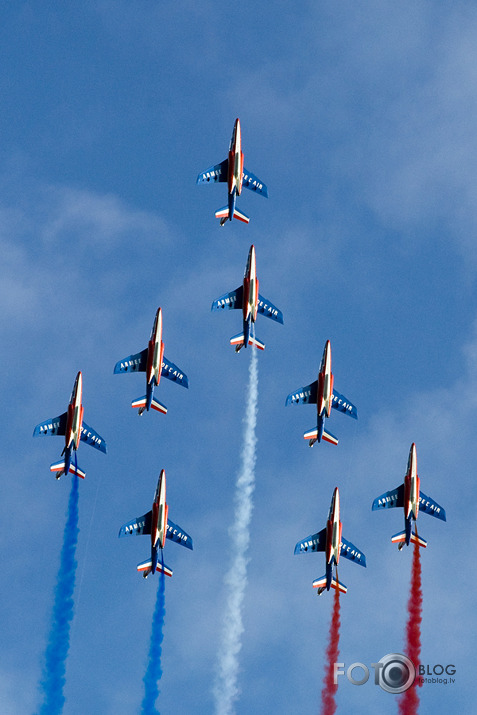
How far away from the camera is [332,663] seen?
191625 millimetres

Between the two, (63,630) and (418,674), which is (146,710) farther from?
(418,674)

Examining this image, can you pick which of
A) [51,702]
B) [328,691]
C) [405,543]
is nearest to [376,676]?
[328,691]

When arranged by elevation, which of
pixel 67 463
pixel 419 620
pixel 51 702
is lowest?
pixel 51 702

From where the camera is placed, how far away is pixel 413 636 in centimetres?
19412

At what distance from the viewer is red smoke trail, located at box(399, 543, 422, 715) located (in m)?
186

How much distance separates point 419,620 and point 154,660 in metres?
30.8

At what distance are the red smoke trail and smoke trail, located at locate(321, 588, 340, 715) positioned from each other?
758 centimetres

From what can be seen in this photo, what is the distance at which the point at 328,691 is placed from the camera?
187875 mm

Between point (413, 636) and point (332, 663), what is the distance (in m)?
10.0

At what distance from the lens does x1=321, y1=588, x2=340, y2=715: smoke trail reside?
614ft

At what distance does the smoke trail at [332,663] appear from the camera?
187 metres

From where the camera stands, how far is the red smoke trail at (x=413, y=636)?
186 metres

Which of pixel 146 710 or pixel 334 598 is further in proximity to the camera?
pixel 334 598

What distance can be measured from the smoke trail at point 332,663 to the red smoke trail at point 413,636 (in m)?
7.58
